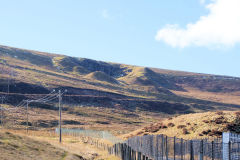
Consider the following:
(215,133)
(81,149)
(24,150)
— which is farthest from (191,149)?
(81,149)

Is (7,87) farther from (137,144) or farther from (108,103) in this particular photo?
(137,144)

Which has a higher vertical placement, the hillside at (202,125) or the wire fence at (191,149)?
the wire fence at (191,149)

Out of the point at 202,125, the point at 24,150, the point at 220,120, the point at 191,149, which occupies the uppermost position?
the point at 191,149

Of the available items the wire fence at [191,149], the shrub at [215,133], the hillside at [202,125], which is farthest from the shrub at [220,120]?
the wire fence at [191,149]

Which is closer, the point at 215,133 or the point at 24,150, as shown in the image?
the point at 24,150

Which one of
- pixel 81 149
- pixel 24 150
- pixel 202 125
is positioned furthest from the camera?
pixel 81 149

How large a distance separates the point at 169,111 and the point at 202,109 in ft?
61.1

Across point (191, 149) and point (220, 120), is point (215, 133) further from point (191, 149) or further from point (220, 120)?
point (191, 149)

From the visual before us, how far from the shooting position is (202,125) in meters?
44.4

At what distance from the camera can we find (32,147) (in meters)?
36.0

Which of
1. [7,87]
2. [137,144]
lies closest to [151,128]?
[137,144]

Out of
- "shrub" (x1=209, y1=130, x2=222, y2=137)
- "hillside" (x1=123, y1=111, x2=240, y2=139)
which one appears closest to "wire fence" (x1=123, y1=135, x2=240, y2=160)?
"shrub" (x1=209, y1=130, x2=222, y2=137)

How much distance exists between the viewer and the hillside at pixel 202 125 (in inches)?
1647

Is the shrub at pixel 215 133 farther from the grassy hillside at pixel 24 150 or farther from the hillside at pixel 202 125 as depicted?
the grassy hillside at pixel 24 150
